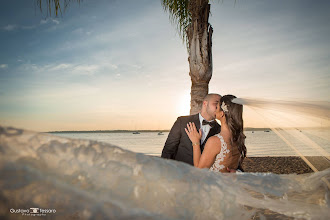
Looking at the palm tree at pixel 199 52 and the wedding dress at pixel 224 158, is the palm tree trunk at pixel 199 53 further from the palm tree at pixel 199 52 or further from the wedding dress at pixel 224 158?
the wedding dress at pixel 224 158

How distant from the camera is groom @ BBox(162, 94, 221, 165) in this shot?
14.0 ft

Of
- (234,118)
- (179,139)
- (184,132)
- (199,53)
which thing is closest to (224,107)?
(234,118)

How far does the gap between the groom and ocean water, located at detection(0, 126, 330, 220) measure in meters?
3.12

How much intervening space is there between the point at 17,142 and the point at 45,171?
0.14 metres

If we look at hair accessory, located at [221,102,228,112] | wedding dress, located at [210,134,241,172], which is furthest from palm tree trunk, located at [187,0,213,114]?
wedding dress, located at [210,134,241,172]

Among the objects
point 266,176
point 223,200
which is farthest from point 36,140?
point 266,176

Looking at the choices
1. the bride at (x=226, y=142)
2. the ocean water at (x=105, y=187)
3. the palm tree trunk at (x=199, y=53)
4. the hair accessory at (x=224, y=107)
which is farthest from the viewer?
the palm tree trunk at (x=199, y=53)

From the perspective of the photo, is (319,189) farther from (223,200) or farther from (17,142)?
(17,142)

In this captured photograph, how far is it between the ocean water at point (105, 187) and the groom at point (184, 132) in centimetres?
312

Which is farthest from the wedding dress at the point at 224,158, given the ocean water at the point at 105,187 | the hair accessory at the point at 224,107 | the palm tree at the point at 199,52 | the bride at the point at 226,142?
the palm tree at the point at 199,52

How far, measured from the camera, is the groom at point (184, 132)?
169 inches

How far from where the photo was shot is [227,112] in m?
3.13

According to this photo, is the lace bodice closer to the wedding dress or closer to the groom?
the wedding dress

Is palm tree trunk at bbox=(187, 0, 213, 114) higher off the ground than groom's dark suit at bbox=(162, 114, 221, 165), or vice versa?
palm tree trunk at bbox=(187, 0, 213, 114)
